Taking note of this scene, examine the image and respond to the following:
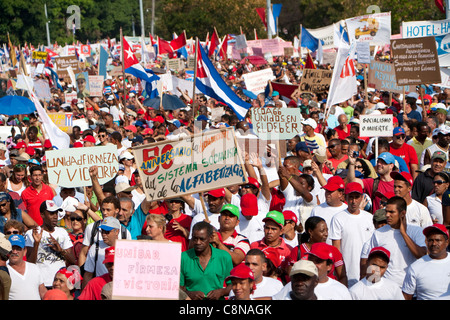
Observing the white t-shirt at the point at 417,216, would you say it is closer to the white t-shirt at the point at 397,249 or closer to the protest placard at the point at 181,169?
the white t-shirt at the point at 397,249

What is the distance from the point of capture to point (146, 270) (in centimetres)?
496

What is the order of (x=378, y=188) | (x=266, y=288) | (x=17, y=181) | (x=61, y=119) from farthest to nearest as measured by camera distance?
1. (x=61, y=119)
2. (x=17, y=181)
3. (x=378, y=188)
4. (x=266, y=288)

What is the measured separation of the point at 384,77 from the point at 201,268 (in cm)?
995

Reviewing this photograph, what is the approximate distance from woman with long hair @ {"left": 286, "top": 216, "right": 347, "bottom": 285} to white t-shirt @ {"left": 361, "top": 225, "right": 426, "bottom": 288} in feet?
0.81

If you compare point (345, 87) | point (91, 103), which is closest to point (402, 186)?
point (345, 87)

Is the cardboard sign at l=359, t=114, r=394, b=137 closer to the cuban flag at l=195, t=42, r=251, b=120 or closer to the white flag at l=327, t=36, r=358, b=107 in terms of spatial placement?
the cuban flag at l=195, t=42, r=251, b=120

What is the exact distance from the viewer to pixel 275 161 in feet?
29.2

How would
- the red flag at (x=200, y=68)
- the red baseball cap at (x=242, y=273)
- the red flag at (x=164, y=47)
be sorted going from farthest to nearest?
the red flag at (x=164, y=47) < the red flag at (x=200, y=68) < the red baseball cap at (x=242, y=273)

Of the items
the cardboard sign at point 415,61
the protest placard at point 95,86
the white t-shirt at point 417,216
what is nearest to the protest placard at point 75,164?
the white t-shirt at point 417,216

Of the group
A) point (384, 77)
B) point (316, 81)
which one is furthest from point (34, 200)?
point (384, 77)

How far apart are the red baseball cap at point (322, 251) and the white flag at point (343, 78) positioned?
24.3 feet

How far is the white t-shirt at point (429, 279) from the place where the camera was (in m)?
5.47

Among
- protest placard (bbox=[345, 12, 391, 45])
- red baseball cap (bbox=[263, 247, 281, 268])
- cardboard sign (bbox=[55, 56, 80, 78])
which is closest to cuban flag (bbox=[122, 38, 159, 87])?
protest placard (bbox=[345, 12, 391, 45])

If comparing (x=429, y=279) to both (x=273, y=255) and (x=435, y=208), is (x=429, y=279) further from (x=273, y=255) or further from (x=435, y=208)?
(x=435, y=208)
